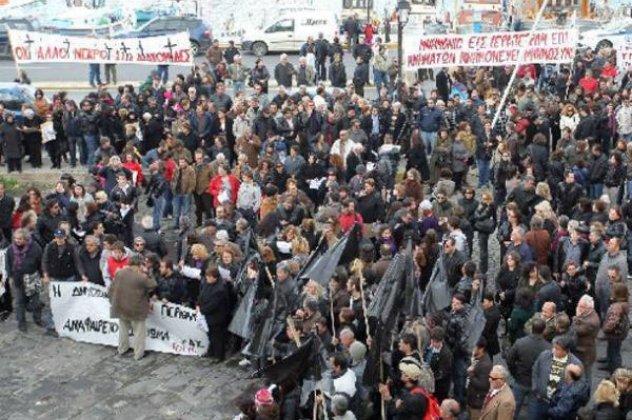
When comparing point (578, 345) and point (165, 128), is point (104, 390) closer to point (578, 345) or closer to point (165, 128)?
point (578, 345)

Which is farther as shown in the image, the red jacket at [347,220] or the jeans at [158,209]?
the jeans at [158,209]

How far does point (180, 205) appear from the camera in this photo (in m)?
17.9

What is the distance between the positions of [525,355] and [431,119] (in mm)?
10073

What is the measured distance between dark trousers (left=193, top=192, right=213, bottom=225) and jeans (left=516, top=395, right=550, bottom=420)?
28.4 feet

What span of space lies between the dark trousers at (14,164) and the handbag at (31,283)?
7111 mm

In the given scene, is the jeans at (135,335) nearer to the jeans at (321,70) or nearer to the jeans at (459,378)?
the jeans at (459,378)

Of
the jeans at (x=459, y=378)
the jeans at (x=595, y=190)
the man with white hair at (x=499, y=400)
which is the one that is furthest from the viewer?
the jeans at (x=595, y=190)

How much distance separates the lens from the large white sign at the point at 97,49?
22859 mm

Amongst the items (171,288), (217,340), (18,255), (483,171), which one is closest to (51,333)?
(18,255)

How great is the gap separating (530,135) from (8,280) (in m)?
10.1

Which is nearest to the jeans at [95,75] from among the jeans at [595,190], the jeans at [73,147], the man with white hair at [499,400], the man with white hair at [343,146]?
the jeans at [73,147]

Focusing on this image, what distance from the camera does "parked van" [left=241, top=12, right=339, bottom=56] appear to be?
3700cm

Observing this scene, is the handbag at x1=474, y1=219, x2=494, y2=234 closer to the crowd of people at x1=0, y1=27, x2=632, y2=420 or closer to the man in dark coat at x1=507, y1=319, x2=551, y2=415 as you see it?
the crowd of people at x1=0, y1=27, x2=632, y2=420

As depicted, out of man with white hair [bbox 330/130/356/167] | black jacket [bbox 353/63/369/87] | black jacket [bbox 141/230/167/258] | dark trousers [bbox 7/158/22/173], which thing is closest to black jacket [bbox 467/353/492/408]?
black jacket [bbox 141/230/167/258]
